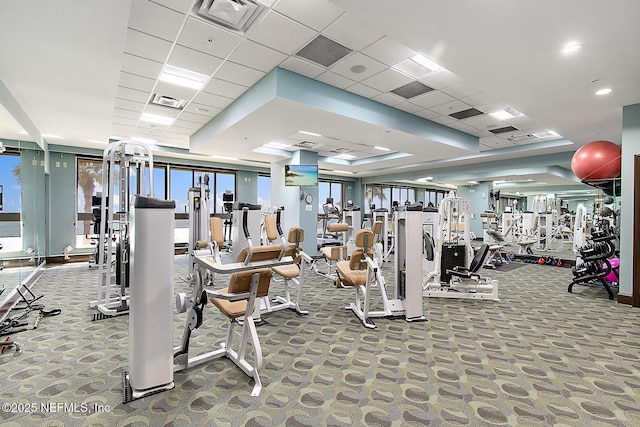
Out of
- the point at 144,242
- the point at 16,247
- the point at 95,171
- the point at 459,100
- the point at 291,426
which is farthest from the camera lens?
the point at 95,171

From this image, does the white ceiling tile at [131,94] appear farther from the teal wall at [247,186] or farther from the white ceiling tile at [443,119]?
the teal wall at [247,186]

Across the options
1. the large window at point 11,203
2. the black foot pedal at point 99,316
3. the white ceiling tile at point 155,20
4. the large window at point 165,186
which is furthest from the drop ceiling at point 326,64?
A: the black foot pedal at point 99,316

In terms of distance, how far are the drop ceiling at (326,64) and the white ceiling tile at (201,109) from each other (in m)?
0.04

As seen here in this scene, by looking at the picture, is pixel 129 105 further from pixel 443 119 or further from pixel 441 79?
pixel 443 119

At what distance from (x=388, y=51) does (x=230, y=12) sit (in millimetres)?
1910

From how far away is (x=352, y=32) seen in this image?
347 centimetres

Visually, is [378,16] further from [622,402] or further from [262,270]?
[622,402]

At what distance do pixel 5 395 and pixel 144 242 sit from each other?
1.54 meters

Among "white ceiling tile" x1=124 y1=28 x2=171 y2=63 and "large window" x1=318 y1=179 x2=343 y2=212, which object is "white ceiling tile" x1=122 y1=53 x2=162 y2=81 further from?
"large window" x1=318 y1=179 x2=343 y2=212

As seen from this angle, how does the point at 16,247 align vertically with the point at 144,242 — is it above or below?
below

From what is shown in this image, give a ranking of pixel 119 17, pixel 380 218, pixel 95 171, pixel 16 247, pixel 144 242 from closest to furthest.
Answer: pixel 144 242, pixel 119 17, pixel 16 247, pixel 380 218, pixel 95 171

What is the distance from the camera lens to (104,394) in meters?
2.26

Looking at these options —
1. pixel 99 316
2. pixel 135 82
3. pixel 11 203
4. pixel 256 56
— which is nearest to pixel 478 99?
pixel 256 56

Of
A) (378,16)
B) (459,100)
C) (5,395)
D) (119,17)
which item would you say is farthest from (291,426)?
(459,100)
